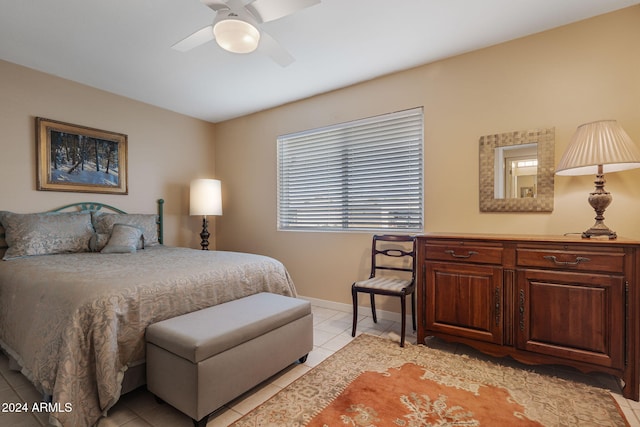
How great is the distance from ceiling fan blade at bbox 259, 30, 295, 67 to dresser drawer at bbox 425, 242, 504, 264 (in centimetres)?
179

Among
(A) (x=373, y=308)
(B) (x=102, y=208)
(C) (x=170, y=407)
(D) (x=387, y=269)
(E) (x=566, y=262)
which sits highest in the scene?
(B) (x=102, y=208)

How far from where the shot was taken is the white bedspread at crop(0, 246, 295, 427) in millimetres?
1472

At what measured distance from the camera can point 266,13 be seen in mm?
1790

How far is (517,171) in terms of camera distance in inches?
96.6

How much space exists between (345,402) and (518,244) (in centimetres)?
152

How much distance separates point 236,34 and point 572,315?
2.64 meters

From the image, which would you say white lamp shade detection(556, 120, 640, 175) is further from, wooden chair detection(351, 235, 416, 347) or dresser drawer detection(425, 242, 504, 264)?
wooden chair detection(351, 235, 416, 347)

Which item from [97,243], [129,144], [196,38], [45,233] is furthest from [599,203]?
[129,144]

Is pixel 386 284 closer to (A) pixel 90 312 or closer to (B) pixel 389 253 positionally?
(B) pixel 389 253

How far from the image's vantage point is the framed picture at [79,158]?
3021 millimetres

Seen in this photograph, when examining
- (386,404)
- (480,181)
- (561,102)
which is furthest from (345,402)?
(561,102)

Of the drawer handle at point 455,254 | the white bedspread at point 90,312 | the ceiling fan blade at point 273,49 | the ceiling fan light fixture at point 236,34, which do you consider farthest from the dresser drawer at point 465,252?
the ceiling fan light fixture at point 236,34

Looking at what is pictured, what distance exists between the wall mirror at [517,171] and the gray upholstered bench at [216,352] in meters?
1.92

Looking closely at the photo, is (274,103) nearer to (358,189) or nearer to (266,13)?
(358,189)
